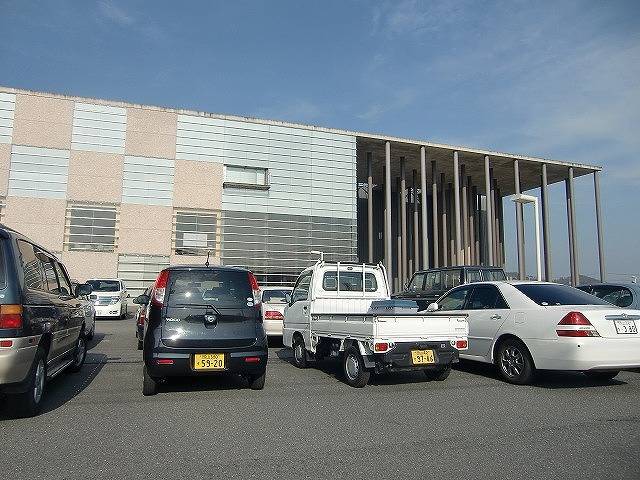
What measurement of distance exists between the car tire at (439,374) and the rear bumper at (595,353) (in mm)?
1462

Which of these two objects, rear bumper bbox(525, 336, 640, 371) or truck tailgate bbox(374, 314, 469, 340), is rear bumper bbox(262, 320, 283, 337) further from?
rear bumper bbox(525, 336, 640, 371)

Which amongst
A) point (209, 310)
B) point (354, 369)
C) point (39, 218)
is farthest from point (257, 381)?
point (39, 218)

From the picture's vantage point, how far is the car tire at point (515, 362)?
6.76m

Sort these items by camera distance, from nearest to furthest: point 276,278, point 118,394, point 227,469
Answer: point 227,469, point 118,394, point 276,278

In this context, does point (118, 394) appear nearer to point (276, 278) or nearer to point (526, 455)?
point (526, 455)

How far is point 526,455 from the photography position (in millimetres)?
3951

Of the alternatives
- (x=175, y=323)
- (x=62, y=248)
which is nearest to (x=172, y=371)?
(x=175, y=323)

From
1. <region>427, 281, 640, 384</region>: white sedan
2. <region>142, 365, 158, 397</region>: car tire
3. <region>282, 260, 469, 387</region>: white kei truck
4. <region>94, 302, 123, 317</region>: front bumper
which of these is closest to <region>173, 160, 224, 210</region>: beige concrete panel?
<region>94, 302, 123, 317</region>: front bumper

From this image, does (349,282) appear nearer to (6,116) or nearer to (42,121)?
(42,121)

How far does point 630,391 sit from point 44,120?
981 inches

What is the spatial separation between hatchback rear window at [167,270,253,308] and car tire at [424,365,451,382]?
2.99 metres

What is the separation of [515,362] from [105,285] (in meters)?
17.0

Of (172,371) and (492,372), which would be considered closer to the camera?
(172,371)

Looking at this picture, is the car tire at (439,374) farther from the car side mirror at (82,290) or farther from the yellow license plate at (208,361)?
the car side mirror at (82,290)
